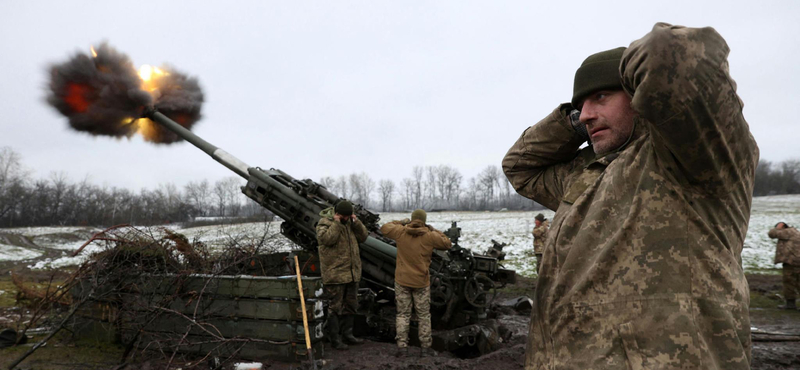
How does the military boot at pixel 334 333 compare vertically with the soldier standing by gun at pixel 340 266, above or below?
below

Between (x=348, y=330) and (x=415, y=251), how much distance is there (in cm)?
168

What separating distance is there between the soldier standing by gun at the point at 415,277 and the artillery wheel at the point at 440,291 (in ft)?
2.04

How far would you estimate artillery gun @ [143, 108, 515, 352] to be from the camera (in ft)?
23.6

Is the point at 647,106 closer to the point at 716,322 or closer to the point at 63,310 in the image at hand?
the point at 716,322

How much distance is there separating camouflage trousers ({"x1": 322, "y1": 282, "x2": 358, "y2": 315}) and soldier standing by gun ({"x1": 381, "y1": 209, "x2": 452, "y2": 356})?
2.52 feet

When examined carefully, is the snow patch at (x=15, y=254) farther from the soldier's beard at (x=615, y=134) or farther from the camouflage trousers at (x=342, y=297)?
the soldier's beard at (x=615, y=134)

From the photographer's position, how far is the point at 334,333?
657 centimetres

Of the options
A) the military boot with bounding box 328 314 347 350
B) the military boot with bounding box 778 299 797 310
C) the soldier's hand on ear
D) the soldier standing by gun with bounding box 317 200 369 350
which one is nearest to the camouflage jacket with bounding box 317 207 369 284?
the soldier standing by gun with bounding box 317 200 369 350

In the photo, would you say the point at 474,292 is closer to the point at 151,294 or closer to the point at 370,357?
the point at 370,357

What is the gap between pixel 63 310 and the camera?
24.4 feet

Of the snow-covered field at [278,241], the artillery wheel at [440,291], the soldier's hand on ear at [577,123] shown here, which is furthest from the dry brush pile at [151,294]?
the soldier's hand on ear at [577,123]

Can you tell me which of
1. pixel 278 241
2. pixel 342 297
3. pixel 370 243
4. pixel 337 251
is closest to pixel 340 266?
pixel 337 251

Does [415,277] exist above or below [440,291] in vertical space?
above

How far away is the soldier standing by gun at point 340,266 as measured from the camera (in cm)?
670
